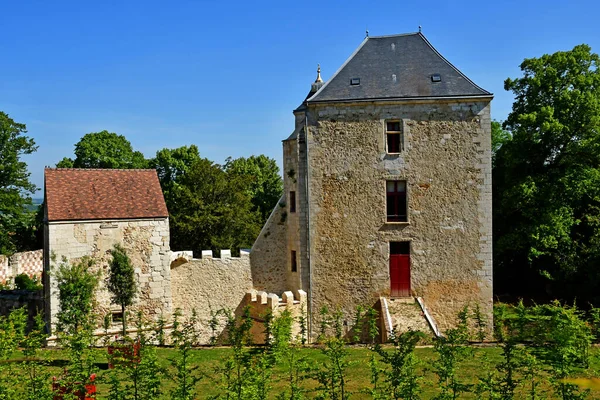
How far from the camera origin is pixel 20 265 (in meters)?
25.9

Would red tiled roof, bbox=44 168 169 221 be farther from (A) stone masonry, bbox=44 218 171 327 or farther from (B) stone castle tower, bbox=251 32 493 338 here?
(B) stone castle tower, bbox=251 32 493 338

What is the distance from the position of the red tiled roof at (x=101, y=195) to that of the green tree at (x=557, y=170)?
12123mm

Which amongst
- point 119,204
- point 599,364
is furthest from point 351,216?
point 599,364

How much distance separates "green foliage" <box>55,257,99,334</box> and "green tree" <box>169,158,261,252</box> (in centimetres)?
1220

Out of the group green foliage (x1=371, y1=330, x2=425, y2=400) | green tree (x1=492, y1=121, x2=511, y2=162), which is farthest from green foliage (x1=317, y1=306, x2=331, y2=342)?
green tree (x1=492, y1=121, x2=511, y2=162)

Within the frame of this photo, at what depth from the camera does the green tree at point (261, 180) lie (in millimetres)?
33812

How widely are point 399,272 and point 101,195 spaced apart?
8.39 meters

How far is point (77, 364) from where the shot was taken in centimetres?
718

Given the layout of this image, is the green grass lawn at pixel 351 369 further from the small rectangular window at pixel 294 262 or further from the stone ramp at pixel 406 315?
the small rectangular window at pixel 294 262

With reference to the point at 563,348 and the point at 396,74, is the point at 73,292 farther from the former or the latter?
the point at 563,348

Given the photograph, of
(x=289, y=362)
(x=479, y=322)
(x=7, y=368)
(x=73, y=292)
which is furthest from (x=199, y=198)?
(x=289, y=362)

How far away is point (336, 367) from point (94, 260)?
9.00 metres

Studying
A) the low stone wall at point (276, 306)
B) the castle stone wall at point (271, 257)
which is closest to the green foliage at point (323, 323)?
the low stone wall at point (276, 306)

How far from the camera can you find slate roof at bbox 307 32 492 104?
1546 cm
